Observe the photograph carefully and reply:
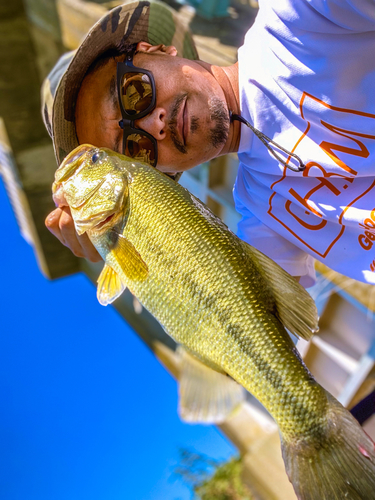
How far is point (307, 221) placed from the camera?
145cm

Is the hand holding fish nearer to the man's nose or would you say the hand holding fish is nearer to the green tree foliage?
the man's nose

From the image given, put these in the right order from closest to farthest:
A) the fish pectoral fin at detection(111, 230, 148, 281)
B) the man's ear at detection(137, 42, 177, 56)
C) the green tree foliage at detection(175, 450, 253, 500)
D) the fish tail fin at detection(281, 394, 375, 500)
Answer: the fish tail fin at detection(281, 394, 375, 500), the fish pectoral fin at detection(111, 230, 148, 281), the man's ear at detection(137, 42, 177, 56), the green tree foliage at detection(175, 450, 253, 500)

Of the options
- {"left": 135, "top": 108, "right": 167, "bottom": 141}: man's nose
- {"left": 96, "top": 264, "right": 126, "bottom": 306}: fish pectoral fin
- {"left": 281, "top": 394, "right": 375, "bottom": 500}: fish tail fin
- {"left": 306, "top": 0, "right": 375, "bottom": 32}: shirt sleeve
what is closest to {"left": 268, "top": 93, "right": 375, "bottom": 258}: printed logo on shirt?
{"left": 306, "top": 0, "right": 375, "bottom": 32}: shirt sleeve

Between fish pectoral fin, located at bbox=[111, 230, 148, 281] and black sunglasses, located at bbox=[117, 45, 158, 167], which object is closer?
fish pectoral fin, located at bbox=[111, 230, 148, 281]

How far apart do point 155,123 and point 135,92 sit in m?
0.15

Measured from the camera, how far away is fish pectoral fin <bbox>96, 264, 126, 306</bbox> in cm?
125

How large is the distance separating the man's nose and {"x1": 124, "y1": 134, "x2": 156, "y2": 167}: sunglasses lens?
0.11 feet

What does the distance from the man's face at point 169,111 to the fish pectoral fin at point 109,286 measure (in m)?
0.51

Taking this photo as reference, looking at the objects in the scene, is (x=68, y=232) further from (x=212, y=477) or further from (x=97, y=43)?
(x=212, y=477)

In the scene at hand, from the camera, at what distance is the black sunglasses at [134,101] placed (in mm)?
1345

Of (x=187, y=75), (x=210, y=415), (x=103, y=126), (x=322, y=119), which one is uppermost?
(x=322, y=119)

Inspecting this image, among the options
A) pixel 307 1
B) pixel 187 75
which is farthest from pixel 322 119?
pixel 187 75

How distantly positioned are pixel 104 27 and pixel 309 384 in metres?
1.49

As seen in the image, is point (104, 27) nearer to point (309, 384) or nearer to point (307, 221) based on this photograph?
point (307, 221)
